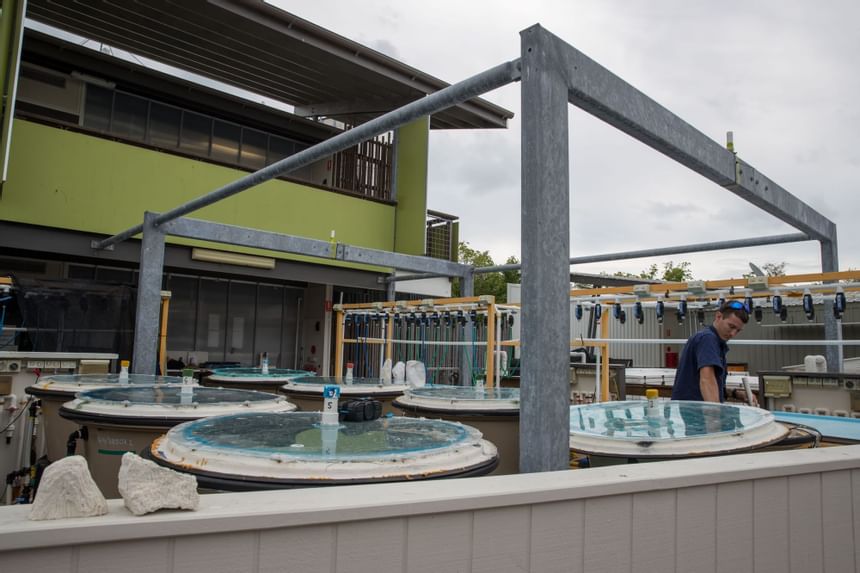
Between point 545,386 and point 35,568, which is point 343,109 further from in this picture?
point 35,568

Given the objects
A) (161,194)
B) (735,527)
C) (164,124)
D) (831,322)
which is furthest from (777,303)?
(164,124)

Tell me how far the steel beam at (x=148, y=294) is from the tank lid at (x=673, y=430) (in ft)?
14.5

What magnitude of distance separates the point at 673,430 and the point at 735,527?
1348mm

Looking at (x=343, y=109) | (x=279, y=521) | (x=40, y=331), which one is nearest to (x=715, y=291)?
(x=279, y=521)

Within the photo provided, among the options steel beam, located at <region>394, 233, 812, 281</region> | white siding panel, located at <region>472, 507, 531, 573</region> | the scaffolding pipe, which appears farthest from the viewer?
steel beam, located at <region>394, 233, 812, 281</region>

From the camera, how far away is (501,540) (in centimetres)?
157

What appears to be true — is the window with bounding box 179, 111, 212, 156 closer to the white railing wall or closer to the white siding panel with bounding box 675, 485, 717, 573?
the white railing wall

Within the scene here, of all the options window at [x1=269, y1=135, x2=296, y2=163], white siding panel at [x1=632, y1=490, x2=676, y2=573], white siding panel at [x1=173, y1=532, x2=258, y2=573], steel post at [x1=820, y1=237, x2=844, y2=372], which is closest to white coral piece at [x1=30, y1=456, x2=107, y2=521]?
white siding panel at [x1=173, y1=532, x2=258, y2=573]

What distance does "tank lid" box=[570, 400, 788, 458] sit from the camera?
2.92m

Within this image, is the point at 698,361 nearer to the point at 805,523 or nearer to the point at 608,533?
the point at 805,523

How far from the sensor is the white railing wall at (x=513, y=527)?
1.23m

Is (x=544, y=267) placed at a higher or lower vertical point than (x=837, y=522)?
higher

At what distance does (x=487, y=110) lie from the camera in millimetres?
14023

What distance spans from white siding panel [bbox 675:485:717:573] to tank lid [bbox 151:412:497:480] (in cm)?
89
